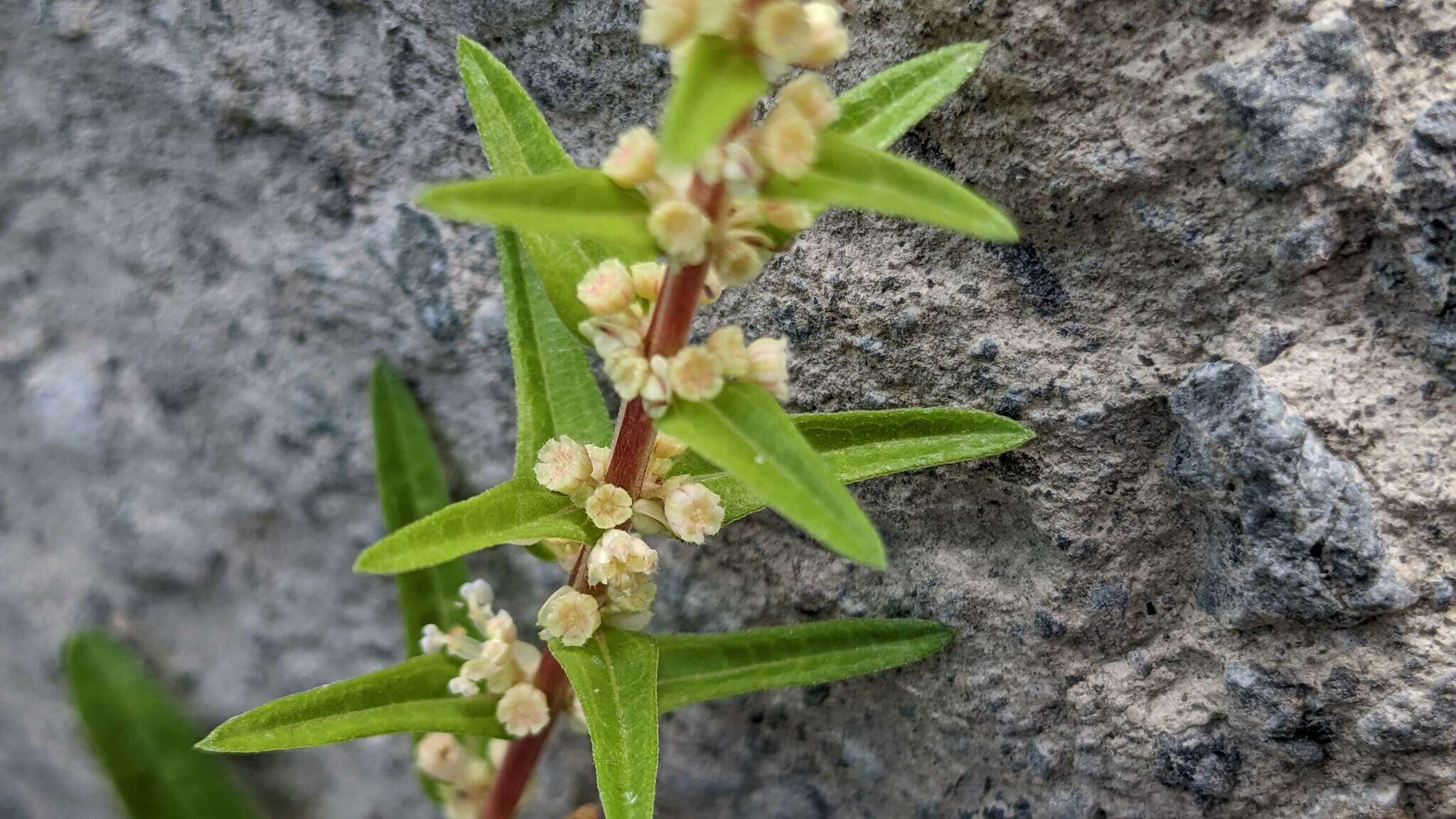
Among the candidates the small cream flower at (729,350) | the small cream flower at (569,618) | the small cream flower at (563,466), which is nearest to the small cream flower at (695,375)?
the small cream flower at (729,350)

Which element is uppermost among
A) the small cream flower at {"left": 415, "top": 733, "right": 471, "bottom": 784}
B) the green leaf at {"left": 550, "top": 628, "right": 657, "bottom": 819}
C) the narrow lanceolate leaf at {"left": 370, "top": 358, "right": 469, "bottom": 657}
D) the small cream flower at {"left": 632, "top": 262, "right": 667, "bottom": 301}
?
the small cream flower at {"left": 632, "top": 262, "right": 667, "bottom": 301}

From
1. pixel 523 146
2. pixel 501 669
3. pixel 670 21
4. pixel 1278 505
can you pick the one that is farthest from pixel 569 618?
pixel 1278 505

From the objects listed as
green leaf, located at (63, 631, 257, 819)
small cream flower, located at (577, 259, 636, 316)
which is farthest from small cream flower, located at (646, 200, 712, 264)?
green leaf, located at (63, 631, 257, 819)

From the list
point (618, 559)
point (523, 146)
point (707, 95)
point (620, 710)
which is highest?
point (707, 95)

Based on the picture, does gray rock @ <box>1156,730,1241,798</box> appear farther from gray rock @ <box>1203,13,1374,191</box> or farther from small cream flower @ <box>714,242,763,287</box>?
small cream flower @ <box>714,242,763,287</box>

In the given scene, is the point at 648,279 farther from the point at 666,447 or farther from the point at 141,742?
the point at 141,742

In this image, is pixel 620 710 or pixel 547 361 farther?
pixel 547 361
